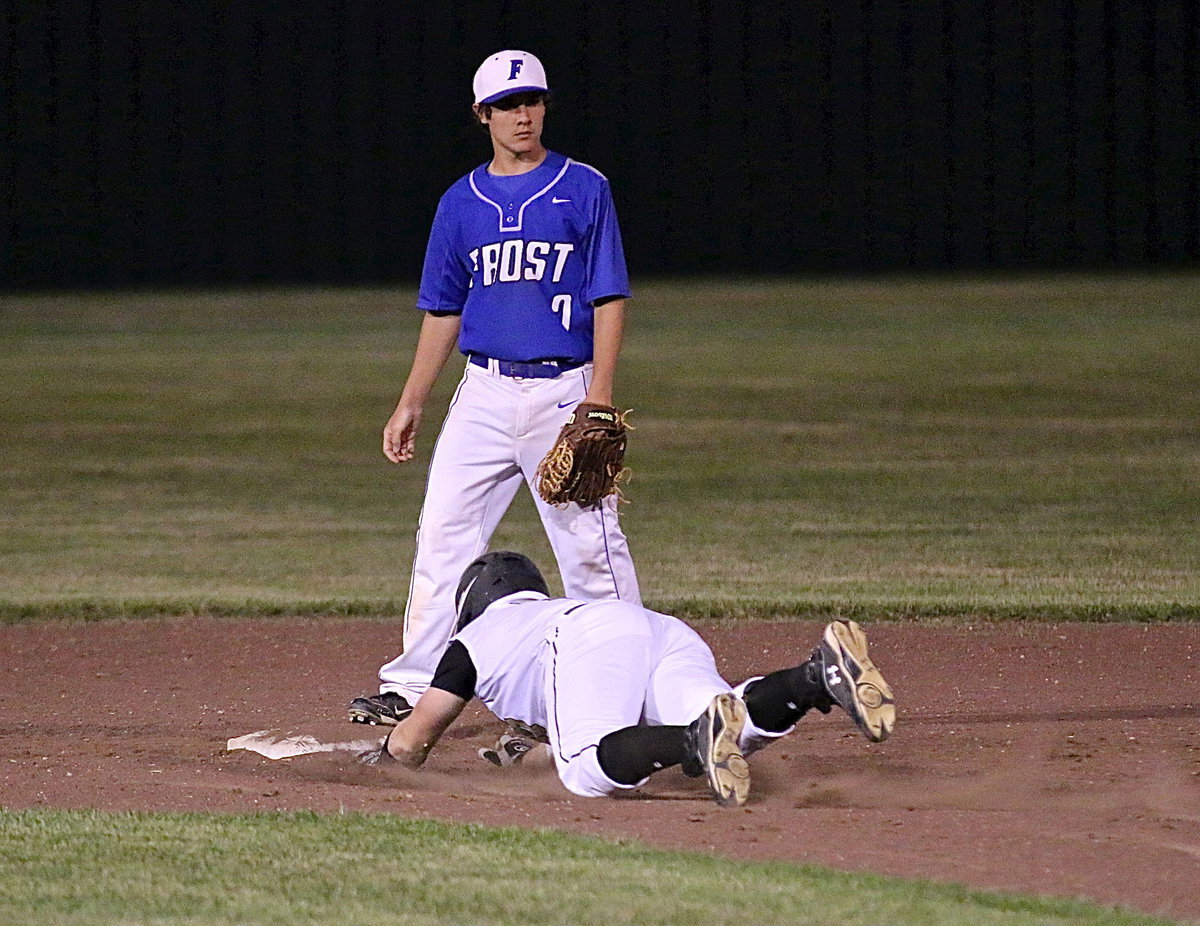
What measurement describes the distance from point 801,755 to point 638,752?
3.32ft

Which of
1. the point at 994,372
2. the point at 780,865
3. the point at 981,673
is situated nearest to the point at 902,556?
the point at 981,673

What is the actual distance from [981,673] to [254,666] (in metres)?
2.50

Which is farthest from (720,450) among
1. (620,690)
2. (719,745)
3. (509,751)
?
(719,745)

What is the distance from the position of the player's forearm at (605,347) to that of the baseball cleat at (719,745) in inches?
49.9

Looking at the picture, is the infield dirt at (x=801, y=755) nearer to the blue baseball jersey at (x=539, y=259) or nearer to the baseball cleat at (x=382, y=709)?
the baseball cleat at (x=382, y=709)

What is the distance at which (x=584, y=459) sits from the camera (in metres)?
4.82

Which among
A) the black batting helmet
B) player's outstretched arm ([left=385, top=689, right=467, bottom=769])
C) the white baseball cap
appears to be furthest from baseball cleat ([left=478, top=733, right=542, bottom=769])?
the white baseball cap

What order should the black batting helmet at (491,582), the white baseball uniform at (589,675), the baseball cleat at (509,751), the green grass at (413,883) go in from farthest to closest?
the baseball cleat at (509,751), the black batting helmet at (491,582), the white baseball uniform at (589,675), the green grass at (413,883)

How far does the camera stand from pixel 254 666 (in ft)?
21.0

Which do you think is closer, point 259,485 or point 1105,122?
point 259,485

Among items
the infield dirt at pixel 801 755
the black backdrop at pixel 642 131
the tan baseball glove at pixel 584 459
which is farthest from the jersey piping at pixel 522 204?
the black backdrop at pixel 642 131

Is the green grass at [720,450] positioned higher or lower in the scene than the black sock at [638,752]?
lower

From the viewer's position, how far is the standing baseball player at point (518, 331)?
16.3 feet

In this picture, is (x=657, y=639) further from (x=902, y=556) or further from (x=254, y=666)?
(x=902, y=556)
